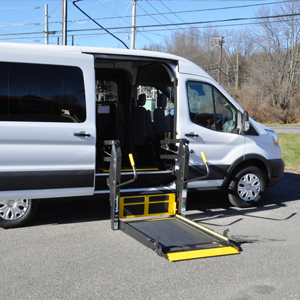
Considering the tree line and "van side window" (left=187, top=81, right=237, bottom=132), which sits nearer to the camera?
"van side window" (left=187, top=81, right=237, bottom=132)

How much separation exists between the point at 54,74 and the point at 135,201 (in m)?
2.10


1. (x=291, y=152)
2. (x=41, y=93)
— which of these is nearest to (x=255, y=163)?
(x=41, y=93)

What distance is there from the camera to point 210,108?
642cm

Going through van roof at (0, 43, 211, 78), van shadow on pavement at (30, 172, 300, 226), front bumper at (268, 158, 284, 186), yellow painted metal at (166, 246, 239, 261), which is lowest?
van shadow on pavement at (30, 172, 300, 226)

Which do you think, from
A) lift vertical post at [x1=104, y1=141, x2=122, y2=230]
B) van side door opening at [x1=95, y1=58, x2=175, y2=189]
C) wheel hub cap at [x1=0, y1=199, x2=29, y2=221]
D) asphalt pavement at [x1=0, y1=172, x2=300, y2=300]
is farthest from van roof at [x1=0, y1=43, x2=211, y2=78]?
asphalt pavement at [x1=0, y1=172, x2=300, y2=300]

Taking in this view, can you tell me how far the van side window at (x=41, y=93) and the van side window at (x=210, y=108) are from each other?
183 centimetres

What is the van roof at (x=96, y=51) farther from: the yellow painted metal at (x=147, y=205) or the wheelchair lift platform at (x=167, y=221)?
the yellow painted metal at (x=147, y=205)

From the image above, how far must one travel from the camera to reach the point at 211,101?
6426mm

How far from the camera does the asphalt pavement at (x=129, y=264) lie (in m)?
3.62

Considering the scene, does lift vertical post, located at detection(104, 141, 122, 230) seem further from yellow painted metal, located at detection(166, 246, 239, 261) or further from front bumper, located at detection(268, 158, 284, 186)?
front bumper, located at detection(268, 158, 284, 186)

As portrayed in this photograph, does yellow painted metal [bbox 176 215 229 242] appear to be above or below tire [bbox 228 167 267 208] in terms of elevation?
below

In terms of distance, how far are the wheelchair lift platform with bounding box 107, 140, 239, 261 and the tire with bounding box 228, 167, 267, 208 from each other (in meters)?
1.21

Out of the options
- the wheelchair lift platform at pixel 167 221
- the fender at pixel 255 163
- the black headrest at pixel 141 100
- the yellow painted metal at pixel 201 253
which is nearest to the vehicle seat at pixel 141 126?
the black headrest at pixel 141 100

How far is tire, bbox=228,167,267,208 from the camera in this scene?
6730 mm
